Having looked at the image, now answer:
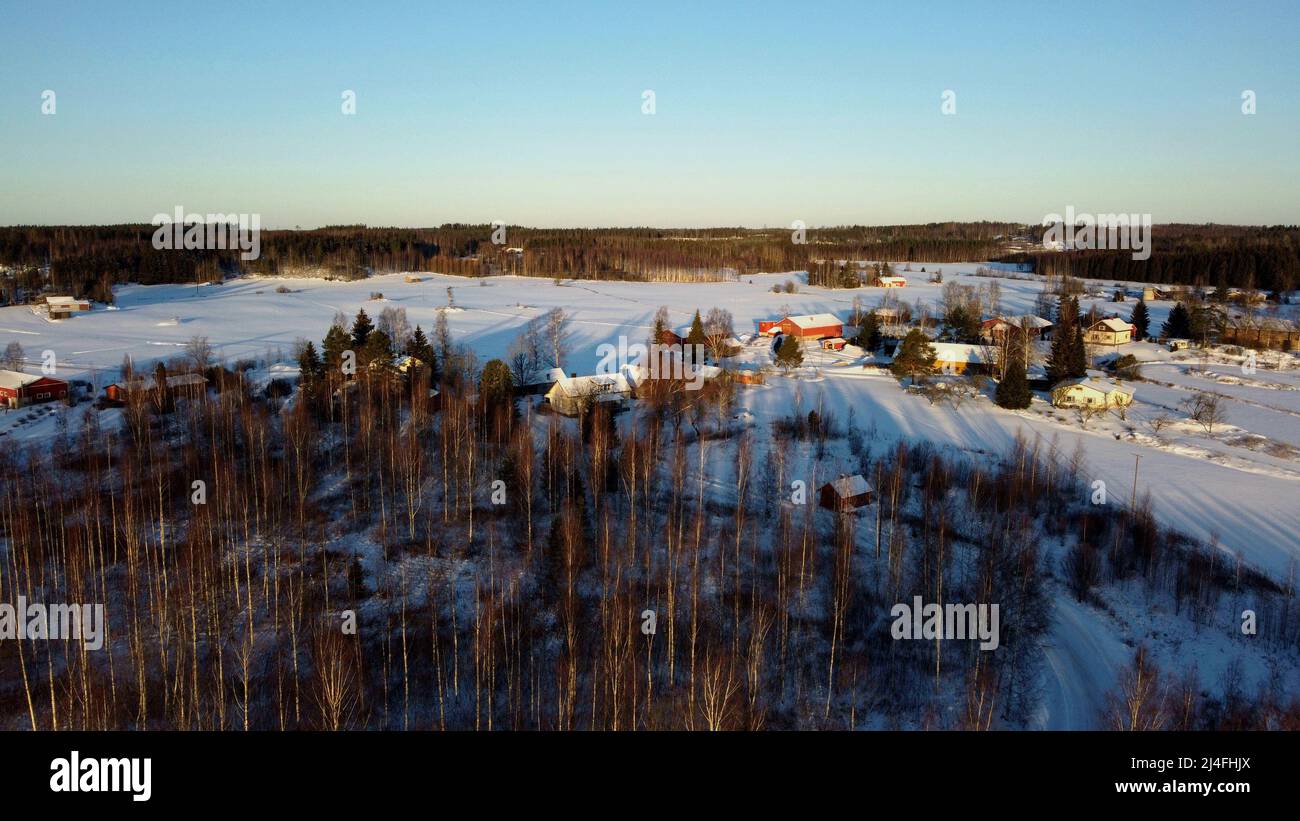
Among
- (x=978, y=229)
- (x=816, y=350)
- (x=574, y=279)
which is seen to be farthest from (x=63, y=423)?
(x=978, y=229)

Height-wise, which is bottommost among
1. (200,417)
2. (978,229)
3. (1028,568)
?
(1028,568)

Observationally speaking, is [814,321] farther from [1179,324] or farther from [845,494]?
[845,494]

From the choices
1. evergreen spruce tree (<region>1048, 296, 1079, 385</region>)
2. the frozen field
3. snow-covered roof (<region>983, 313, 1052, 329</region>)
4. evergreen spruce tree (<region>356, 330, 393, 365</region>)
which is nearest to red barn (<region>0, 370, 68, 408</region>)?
the frozen field

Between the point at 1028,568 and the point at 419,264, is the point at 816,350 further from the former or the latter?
the point at 419,264

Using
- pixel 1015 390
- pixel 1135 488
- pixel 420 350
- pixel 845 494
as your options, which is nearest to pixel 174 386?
pixel 420 350

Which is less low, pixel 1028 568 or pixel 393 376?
pixel 393 376

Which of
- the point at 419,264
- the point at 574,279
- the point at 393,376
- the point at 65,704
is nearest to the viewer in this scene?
the point at 65,704

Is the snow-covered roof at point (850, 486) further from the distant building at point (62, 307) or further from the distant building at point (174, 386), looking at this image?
the distant building at point (62, 307)
